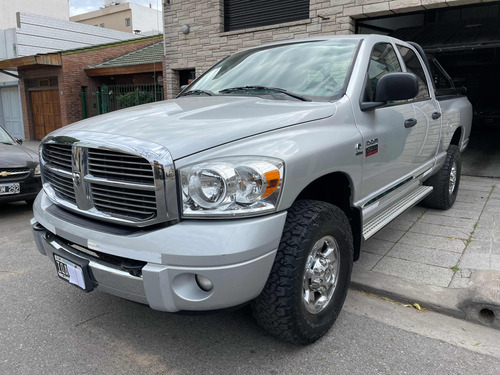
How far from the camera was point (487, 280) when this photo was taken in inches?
123

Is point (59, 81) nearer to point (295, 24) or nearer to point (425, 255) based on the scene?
point (295, 24)

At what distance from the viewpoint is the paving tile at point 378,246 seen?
3.96 m

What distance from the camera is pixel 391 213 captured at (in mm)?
3496

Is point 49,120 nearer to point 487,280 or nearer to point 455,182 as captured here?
point 455,182

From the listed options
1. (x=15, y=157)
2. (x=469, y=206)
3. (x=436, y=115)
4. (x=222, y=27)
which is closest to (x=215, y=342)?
(x=436, y=115)

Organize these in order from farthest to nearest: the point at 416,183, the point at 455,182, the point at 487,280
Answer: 1. the point at 455,182
2. the point at 416,183
3. the point at 487,280

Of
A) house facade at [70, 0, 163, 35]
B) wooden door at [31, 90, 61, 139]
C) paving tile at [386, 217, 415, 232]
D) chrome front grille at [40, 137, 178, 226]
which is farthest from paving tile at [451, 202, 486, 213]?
house facade at [70, 0, 163, 35]

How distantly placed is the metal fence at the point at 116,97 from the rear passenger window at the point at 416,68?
964 centimetres

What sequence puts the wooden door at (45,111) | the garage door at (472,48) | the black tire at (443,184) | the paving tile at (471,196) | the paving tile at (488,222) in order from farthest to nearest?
the wooden door at (45,111) < the garage door at (472,48) < the paving tile at (471,196) < the black tire at (443,184) < the paving tile at (488,222)

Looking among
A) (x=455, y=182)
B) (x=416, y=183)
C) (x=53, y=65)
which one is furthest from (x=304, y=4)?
(x=53, y=65)

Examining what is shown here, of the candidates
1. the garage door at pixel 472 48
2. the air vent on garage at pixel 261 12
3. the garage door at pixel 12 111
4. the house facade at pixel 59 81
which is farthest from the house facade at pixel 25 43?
the garage door at pixel 472 48

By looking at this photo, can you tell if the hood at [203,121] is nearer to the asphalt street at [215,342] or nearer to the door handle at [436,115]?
the asphalt street at [215,342]

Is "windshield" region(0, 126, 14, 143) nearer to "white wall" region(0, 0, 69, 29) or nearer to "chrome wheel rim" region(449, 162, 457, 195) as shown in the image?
"chrome wheel rim" region(449, 162, 457, 195)

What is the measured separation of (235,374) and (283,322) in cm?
42
